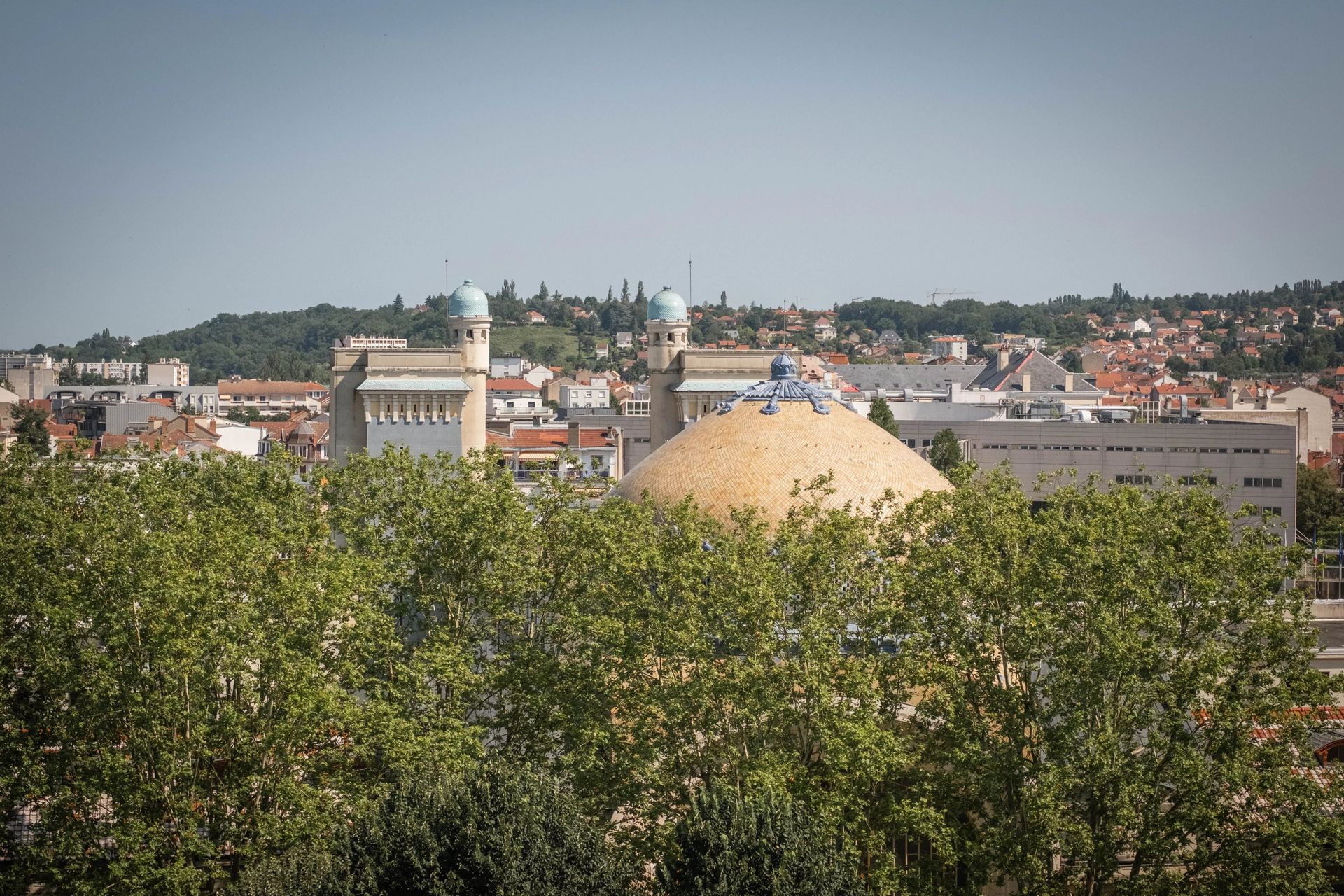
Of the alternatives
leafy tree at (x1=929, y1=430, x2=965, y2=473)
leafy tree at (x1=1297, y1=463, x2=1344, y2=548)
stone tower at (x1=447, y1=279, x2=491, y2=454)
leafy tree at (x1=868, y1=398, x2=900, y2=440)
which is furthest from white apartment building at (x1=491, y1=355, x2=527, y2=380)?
stone tower at (x1=447, y1=279, x2=491, y2=454)

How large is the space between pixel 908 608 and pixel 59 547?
14261 millimetres

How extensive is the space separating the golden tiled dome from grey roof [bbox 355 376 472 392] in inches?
589

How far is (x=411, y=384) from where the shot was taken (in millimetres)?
49312

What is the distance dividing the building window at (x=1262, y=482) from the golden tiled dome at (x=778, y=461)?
138 ft

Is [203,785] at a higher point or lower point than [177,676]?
lower

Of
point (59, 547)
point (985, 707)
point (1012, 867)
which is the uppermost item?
point (59, 547)

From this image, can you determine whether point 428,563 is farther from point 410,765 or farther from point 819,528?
point 819,528

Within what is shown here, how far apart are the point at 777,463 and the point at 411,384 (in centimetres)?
1948

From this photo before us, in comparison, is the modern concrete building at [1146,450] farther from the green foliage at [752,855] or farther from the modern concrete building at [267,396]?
the modern concrete building at [267,396]

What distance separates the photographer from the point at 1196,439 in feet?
241

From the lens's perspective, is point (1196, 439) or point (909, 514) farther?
point (1196, 439)

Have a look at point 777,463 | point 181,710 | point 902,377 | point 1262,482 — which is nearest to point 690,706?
point 181,710

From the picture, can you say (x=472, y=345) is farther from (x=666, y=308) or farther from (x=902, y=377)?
(x=902, y=377)

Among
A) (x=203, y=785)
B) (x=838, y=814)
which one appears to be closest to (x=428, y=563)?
(x=203, y=785)
